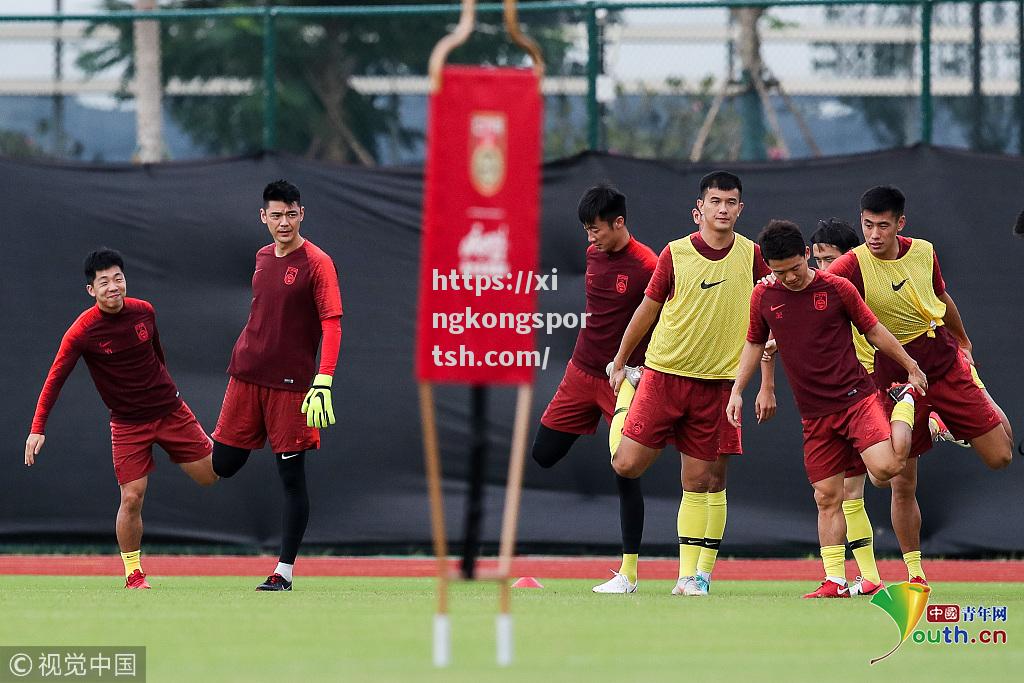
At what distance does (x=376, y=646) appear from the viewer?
607cm

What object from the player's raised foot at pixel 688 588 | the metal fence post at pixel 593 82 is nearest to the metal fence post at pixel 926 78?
the metal fence post at pixel 593 82

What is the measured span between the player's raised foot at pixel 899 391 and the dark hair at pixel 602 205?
170 centimetres

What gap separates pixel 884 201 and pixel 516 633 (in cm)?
329

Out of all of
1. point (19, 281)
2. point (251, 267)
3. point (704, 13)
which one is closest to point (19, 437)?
point (19, 281)

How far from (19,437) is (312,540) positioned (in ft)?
7.06

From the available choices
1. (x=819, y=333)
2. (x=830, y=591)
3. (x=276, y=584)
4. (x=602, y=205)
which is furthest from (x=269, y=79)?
(x=830, y=591)

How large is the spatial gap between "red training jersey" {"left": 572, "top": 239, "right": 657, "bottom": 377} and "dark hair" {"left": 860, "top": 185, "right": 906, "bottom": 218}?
125 cm

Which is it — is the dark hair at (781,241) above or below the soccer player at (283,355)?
above

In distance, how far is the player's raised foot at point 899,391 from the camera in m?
8.45

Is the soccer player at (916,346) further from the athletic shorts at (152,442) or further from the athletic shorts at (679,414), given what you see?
the athletic shorts at (152,442)

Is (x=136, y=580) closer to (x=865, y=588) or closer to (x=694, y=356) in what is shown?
(x=694, y=356)

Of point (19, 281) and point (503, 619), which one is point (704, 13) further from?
point (503, 619)

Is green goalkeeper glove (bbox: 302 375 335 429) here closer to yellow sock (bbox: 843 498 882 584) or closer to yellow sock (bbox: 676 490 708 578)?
yellow sock (bbox: 676 490 708 578)

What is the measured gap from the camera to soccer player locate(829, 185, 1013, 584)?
8594mm
